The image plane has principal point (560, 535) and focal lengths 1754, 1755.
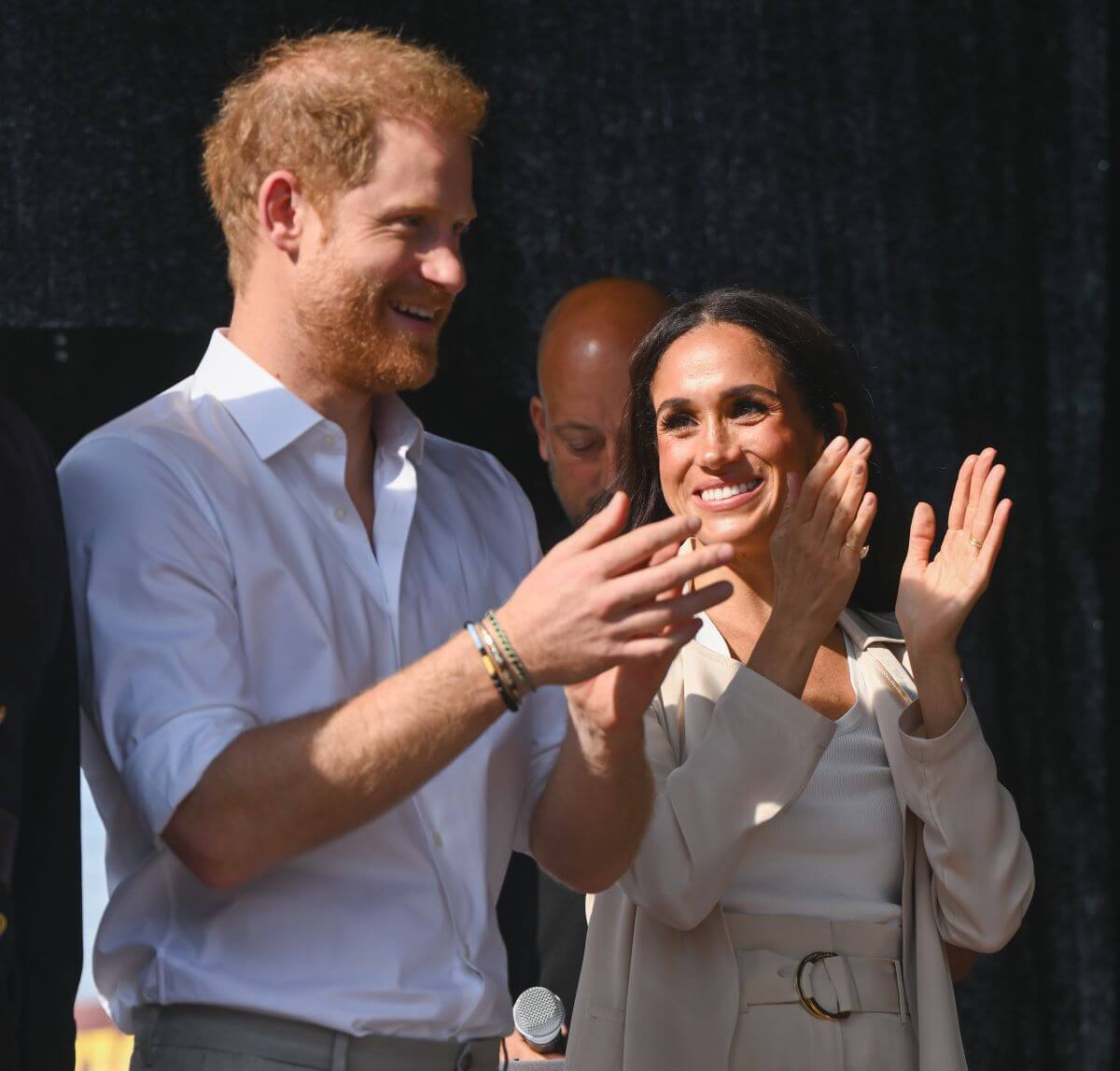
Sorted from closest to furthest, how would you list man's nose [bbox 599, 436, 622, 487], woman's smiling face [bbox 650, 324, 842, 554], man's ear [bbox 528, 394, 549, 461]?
woman's smiling face [bbox 650, 324, 842, 554] → man's nose [bbox 599, 436, 622, 487] → man's ear [bbox 528, 394, 549, 461]

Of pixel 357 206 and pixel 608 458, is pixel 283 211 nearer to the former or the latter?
pixel 357 206

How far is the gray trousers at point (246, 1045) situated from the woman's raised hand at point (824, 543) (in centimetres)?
87

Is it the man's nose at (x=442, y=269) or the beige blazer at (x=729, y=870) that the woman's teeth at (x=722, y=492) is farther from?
the man's nose at (x=442, y=269)

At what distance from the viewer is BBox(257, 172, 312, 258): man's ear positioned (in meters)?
2.02

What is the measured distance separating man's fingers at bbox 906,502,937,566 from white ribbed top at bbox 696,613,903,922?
298 mm

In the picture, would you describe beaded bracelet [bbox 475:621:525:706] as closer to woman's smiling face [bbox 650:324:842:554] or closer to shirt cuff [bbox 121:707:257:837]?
shirt cuff [bbox 121:707:257:837]

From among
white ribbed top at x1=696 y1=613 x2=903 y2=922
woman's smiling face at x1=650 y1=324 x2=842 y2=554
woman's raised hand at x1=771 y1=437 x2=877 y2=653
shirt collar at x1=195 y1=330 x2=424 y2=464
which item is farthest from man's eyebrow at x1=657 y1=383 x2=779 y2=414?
shirt collar at x1=195 y1=330 x2=424 y2=464

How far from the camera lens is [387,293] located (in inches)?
78.3

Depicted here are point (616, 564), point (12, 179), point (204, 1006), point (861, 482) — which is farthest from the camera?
point (12, 179)

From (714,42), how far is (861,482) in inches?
64.8

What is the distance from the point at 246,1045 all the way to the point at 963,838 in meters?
1.08

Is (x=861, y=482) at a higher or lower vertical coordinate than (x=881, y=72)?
lower

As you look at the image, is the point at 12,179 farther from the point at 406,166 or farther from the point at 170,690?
the point at 170,690

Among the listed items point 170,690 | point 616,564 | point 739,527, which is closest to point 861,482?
point 739,527
